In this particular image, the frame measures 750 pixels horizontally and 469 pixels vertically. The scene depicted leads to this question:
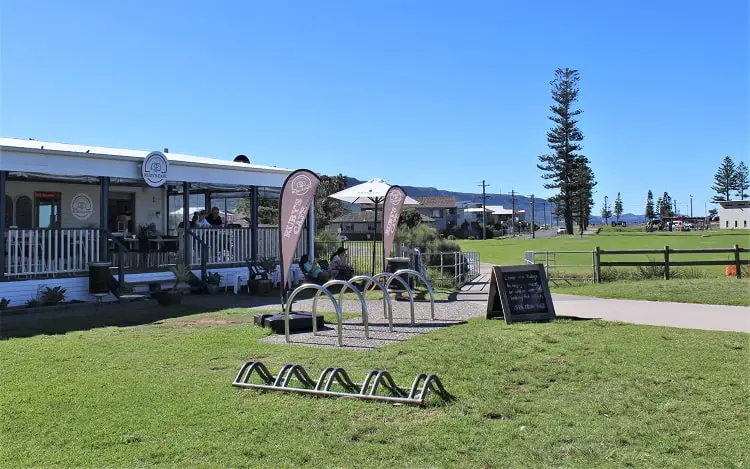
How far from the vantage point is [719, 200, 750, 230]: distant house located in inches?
3861

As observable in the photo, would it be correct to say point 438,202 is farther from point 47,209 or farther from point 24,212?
point 24,212

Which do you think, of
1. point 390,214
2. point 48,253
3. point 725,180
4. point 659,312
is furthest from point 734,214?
point 48,253

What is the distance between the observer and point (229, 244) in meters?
17.0

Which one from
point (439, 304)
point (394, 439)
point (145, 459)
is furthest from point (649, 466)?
point (439, 304)

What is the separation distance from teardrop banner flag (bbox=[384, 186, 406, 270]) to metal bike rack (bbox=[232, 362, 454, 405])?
9167 mm

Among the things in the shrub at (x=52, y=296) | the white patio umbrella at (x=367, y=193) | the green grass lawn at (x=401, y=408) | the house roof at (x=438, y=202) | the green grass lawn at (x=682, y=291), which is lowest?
the green grass lawn at (x=401, y=408)

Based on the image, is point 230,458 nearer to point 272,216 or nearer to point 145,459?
point 145,459

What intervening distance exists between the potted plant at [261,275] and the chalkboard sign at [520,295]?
21.8ft

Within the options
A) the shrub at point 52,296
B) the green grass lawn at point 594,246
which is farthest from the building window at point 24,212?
the green grass lawn at point 594,246

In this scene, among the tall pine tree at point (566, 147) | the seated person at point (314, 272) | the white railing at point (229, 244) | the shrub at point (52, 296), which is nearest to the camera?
the shrub at point (52, 296)

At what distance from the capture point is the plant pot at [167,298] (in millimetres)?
12797

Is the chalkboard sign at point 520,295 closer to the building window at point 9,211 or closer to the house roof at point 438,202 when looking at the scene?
the building window at point 9,211

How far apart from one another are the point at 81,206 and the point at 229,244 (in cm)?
413

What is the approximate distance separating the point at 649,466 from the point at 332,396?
8.42 ft
